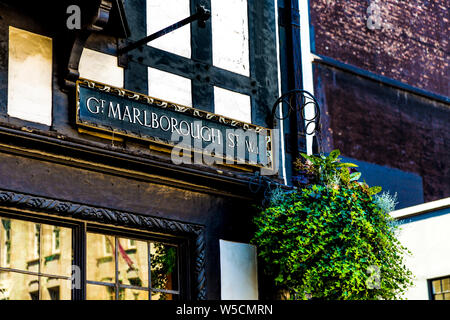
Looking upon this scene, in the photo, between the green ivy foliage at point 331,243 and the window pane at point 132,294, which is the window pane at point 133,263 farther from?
the green ivy foliage at point 331,243

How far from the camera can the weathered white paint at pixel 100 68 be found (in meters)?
10.5

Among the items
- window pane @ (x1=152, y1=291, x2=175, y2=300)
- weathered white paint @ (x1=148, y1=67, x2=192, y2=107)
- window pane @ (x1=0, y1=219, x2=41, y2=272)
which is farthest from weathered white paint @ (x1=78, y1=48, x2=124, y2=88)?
window pane @ (x1=152, y1=291, x2=175, y2=300)

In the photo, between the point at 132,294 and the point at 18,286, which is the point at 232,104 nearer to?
the point at 132,294

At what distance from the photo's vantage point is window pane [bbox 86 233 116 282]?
10.2 metres

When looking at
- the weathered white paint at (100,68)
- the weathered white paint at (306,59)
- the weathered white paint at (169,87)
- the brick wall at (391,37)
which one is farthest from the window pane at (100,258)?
the brick wall at (391,37)

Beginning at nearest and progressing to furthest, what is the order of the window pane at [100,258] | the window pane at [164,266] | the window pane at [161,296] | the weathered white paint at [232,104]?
the window pane at [100,258] → the window pane at [161,296] → the window pane at [164,266] → the weathered white paint at [232,104]

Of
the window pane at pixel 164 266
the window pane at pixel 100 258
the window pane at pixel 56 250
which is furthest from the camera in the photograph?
the window pane at pixel 164 266

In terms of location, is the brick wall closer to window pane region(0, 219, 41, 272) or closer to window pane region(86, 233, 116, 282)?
window pane region(86, 233, 116, 282)

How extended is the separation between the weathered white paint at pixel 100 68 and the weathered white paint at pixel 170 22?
64 centimetres

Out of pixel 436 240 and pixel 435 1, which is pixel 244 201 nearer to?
pixel 436 240

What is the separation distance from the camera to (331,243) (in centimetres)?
1073

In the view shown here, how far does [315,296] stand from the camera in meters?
10.8

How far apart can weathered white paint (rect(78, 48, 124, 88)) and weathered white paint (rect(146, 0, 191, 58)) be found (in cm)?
64

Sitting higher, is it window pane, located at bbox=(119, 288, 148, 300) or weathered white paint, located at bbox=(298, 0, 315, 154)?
weathered white paint, located at bbox=(298, 0, 315, 154)
